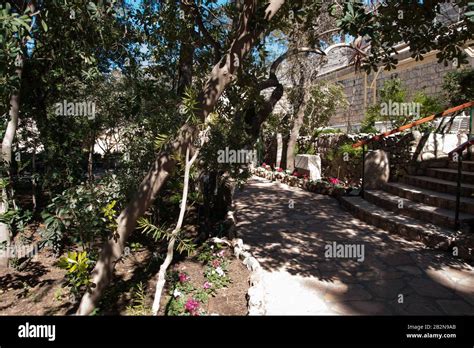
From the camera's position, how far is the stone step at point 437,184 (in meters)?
6.05

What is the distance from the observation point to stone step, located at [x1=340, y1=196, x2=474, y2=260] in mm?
4784

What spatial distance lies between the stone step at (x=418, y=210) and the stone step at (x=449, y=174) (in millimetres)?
1077

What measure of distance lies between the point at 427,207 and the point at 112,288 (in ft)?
18.4

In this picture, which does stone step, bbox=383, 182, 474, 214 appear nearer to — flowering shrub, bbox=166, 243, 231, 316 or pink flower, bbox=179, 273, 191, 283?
flowering shrub, bbox=166, 243, 231, 316

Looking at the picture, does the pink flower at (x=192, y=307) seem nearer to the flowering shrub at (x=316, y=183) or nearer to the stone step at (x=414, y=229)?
the stone step at (x=414, y=229)

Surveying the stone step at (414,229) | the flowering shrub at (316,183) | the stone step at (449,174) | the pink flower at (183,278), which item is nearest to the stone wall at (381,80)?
the flowering shrub at (316,183)

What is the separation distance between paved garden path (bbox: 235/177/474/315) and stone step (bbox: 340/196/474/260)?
5.8 inches

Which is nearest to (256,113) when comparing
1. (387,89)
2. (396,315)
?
(396,315)

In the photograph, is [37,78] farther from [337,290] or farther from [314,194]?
[314,194]

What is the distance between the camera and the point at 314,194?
10.0m

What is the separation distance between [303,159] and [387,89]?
14.9 feet

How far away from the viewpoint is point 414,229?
5.48 metres

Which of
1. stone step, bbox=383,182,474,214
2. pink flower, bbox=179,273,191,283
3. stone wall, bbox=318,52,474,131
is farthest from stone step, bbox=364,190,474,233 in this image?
stone wall, bbox=318,52,474,131

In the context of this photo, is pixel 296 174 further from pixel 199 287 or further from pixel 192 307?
pixel 192 307
